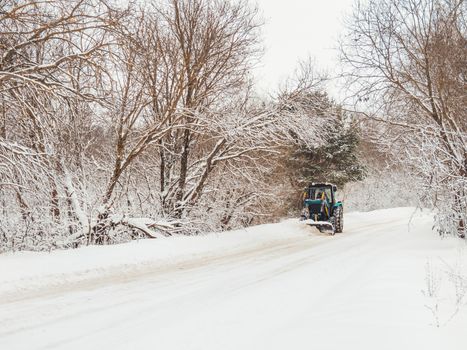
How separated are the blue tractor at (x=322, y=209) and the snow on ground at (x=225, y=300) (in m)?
7.56

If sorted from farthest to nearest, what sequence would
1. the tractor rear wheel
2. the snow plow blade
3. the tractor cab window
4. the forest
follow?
the tractor cab window < the tractor rear wheel < the snow plow blade < the forest

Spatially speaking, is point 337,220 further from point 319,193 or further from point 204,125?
point 204,125

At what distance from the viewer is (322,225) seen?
18.7 metres

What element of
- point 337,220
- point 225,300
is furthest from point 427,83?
point 225,300

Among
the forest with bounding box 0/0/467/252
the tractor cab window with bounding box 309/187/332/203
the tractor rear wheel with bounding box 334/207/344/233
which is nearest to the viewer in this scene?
the forest with bounding box 0/0/467/252

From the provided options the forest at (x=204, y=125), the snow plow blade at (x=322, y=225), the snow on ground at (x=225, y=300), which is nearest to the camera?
the snow on ground at (x=225, y=300)

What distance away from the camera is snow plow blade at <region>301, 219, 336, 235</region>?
17.9 meters

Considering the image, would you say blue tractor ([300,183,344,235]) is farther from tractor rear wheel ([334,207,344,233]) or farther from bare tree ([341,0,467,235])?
bare tree ([341,0,467,235])

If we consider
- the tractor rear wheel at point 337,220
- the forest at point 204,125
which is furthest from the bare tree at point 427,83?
the tractor rear wheel at point 337,220

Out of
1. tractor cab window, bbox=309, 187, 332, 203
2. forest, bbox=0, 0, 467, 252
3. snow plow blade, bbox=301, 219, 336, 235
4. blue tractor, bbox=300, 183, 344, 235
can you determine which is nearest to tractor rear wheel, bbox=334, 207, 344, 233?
blue tractor, bbox=300, 183, 344, 235

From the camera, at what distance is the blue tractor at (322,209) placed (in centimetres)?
1855

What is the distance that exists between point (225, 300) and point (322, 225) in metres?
13.3

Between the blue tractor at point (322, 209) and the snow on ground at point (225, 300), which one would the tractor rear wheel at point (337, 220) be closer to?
the blue tractor at point (322, 209)

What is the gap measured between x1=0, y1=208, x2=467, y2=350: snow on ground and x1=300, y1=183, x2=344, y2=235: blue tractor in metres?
7.56
